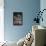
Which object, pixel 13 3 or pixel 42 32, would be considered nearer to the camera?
pixel 42 32

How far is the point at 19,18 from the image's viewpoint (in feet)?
17.3

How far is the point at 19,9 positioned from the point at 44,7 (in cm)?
106

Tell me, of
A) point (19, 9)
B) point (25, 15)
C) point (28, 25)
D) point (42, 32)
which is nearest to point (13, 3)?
point (19, 9)

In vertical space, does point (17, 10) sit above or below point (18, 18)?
above

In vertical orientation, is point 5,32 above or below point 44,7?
below

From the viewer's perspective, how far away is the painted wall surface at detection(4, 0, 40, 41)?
5160 millimetres

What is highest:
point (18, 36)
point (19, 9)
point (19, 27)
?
point (19, 9)

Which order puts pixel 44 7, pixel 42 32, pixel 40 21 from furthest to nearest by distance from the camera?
1. pixel 40 21
2. pixel 44 7
3. pixel 42 32

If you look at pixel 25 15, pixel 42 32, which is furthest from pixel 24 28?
pixel 42 32

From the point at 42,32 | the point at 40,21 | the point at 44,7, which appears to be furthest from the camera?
the point at 40,21

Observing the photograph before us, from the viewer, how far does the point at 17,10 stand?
5.22m

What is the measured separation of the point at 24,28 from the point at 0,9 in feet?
3.95

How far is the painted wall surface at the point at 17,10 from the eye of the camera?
5.16m

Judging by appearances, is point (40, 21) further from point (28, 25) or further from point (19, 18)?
point (19, 18)
